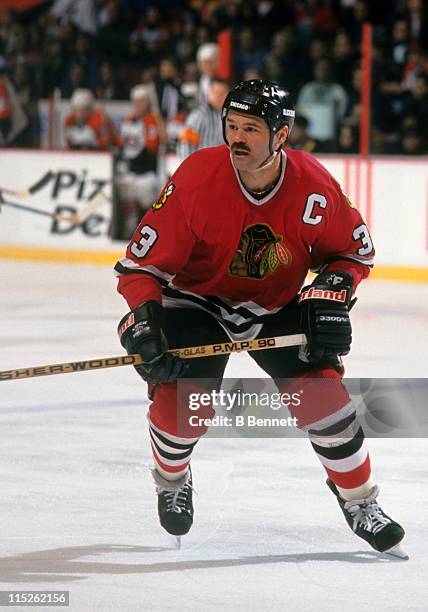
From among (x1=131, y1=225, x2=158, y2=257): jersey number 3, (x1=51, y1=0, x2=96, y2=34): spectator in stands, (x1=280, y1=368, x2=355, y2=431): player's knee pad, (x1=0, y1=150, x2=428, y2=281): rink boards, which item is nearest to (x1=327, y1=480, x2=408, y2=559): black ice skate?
(x1=280, y1=368, x2=355, y2=431): player's knee pad

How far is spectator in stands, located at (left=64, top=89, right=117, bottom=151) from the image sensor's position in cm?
984

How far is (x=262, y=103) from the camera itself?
10.4ft

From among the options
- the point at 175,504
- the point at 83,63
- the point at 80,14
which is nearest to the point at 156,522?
the point at 175,504

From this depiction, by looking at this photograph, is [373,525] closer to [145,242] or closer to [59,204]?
[145,242]

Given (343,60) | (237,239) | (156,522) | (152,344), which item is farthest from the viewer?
(343,60)

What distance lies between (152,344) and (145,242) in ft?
0.81

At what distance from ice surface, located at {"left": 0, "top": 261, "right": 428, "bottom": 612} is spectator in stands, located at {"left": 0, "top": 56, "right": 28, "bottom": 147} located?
449cm

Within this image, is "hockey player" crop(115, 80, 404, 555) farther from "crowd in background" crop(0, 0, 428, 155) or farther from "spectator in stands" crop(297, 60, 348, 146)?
"spectator in stands" crop(297, 60, 348, 146)

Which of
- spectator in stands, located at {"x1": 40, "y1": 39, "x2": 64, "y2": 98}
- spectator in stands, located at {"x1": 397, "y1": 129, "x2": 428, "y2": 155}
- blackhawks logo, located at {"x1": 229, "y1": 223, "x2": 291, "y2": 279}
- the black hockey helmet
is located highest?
the black hockey helmet

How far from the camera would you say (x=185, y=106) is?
10.2 m

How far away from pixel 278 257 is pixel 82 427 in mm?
1497

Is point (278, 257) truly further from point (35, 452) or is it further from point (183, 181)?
point (35, 452)

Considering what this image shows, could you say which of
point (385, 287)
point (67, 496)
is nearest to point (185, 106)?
point (385, 287)

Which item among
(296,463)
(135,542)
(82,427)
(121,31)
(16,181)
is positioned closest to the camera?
(135,542)
